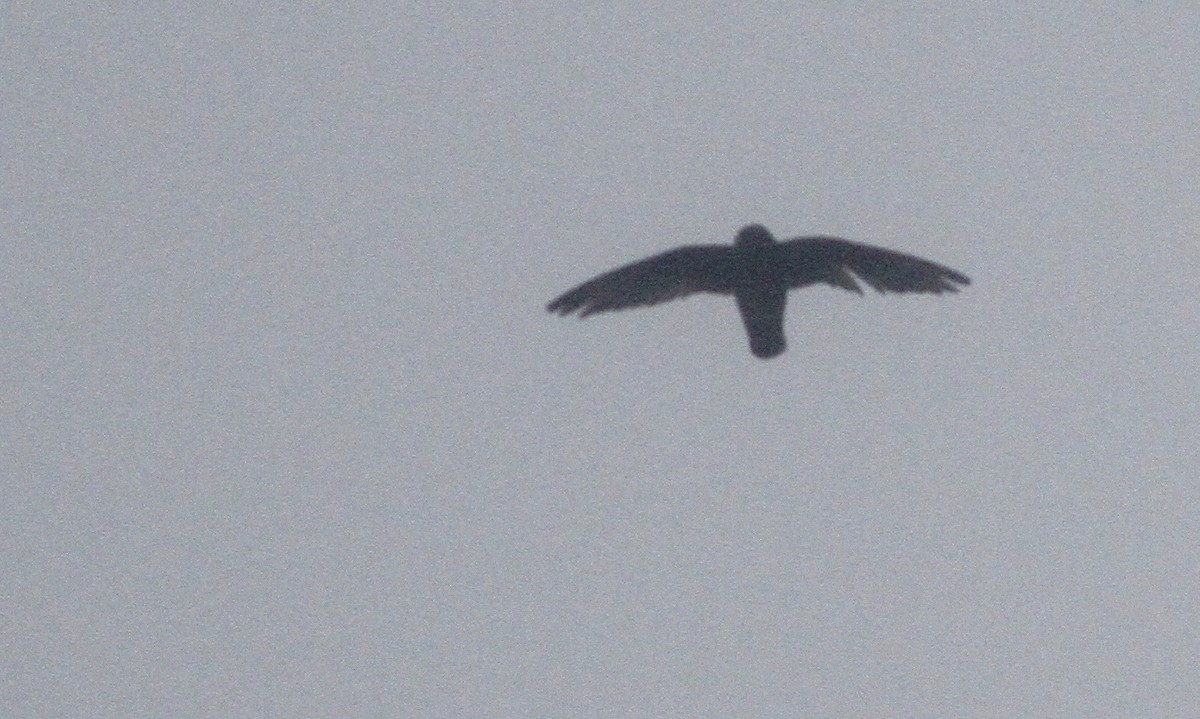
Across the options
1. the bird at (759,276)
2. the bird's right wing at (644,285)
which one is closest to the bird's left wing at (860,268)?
the bird at (759,276)

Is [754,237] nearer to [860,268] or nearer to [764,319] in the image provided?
[764,319]

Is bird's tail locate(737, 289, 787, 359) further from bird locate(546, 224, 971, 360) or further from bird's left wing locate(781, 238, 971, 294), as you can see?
bird's left wing locate(781, 238, 971, 294)

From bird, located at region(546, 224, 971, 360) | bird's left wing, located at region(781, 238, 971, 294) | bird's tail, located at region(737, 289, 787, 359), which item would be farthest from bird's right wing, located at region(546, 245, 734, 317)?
bird's left wing, located at region(781, 238, 971, 294)

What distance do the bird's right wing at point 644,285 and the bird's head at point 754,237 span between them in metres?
0.32

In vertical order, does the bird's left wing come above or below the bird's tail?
above

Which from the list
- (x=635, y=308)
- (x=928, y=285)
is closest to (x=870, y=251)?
(x=928, y=285)

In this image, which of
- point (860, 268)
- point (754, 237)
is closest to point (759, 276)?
point (754, 237)

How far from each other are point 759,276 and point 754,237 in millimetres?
257

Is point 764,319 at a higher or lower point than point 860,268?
lower

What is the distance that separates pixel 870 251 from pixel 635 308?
1556 mm

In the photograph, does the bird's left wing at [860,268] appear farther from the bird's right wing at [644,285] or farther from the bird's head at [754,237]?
the bird's right wing at [644,285]

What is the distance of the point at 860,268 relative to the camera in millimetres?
17078

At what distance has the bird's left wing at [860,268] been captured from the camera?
16.7m

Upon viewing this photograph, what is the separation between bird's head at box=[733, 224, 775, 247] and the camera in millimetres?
16594
